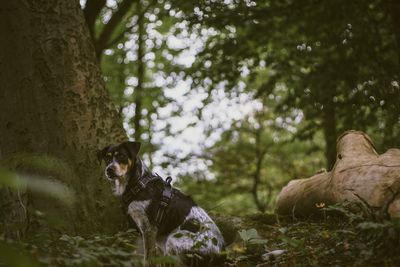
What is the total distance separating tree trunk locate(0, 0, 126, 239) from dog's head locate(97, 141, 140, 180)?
509 millimetres

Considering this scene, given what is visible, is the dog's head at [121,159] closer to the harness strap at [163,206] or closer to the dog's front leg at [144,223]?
the dog's front leg at [144,223]

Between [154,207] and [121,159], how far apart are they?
72 centimetres

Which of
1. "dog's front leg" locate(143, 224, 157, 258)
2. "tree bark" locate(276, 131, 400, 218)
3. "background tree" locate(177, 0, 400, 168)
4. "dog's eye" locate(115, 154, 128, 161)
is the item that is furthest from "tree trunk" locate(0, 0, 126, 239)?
"background tree" locate(177, 0, 400, 168)

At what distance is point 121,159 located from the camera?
5.68 m

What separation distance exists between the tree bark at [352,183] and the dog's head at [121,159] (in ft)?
7.23

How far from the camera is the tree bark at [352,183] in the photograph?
222 inches

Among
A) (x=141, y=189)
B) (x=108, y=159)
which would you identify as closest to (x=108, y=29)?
(x=108, y=159)

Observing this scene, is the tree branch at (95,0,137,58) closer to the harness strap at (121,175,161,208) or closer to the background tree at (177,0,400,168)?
the background tree at (177,0,400,168)

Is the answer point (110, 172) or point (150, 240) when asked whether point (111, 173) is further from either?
point (150, 240)

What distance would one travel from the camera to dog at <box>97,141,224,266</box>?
5359 mm

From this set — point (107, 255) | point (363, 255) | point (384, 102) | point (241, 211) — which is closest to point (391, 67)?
point (384, 102)

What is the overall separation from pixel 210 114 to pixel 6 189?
495 inches

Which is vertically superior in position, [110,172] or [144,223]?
[110,172]

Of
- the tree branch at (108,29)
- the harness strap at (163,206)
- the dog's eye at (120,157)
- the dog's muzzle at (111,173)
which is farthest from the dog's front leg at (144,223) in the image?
the tree branch at (108,29)
